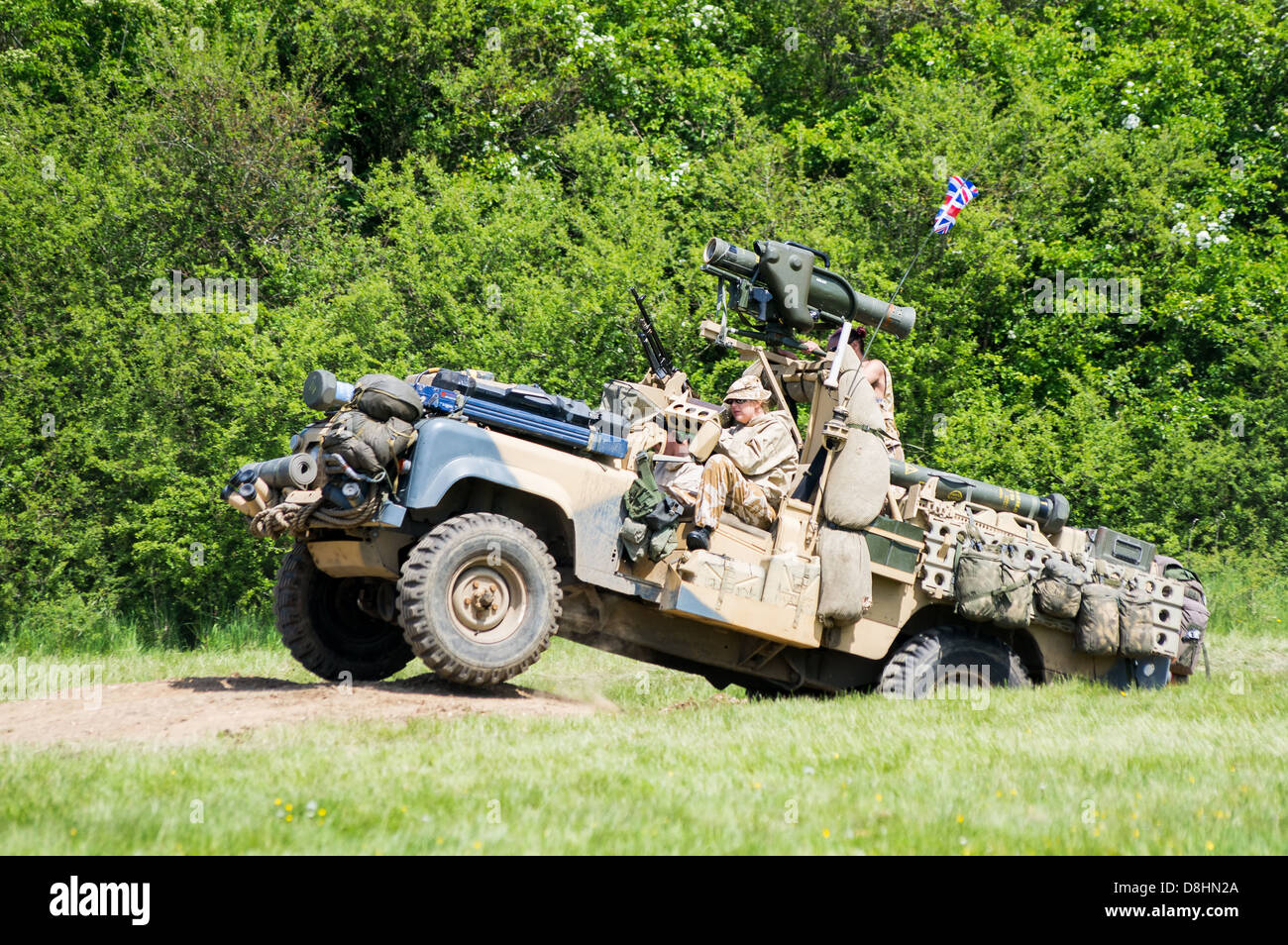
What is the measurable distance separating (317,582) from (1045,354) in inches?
670

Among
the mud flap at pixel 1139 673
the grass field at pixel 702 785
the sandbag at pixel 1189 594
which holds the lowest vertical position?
the grass field at pixel 702 785

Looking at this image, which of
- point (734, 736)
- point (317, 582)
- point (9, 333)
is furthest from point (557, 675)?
point (9, 333)

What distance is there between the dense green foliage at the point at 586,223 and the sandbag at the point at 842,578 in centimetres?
942

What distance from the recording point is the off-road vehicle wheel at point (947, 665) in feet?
36.0

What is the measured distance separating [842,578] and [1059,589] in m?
1.95

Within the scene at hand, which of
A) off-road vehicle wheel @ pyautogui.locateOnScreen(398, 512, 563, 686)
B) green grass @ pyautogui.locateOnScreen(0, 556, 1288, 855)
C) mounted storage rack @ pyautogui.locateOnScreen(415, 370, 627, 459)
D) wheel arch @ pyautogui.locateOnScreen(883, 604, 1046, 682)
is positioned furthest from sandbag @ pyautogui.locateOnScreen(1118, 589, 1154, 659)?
off-road vehicle wheel @ pyautogui.locateOnScreen(398, 512, 563, 686)

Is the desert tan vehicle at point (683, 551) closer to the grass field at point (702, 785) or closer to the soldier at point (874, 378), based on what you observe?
the soldier at point (874, 378)

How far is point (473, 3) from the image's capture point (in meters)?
28.0

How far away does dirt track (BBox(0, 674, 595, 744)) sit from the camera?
322 inches

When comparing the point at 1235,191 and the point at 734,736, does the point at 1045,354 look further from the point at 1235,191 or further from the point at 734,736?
the point at 734,736

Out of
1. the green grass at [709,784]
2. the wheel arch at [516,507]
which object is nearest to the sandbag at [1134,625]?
the green grass at [709,784]

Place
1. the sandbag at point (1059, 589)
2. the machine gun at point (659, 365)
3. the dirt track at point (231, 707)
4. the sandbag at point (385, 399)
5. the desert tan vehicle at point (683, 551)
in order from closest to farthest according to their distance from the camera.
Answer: the dirt track at point (231, 707)
the sandbag at point (385, 399)
the desert tan vehicle at point (683, 551)
the sandbag at point (1059, 589)
the machine gun at point (659, 365)

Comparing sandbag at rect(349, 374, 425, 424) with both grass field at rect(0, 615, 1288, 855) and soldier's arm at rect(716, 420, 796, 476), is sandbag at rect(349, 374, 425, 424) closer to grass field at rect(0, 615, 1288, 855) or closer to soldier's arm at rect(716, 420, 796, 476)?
grass field at rect(0, 615, 1288, 855)

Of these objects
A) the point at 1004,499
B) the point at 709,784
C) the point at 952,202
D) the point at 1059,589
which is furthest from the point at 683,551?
the point at 952,202
